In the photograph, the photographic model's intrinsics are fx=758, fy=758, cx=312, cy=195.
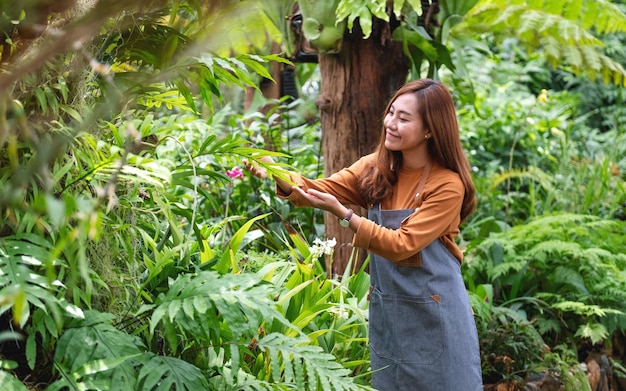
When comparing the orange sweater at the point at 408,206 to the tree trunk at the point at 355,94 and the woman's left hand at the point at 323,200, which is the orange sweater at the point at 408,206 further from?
the tree trunk at the point at 355,94

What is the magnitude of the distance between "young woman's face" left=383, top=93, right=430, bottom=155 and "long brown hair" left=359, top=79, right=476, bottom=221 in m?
0.02

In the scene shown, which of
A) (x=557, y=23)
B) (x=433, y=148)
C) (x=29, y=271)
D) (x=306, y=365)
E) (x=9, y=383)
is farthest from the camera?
(x=557, y=23)

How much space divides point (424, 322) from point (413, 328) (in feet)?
0.15

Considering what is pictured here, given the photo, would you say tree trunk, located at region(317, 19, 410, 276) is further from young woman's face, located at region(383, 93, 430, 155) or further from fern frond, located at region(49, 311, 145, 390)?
fern frond, located at region(49, 311, 145, 390)

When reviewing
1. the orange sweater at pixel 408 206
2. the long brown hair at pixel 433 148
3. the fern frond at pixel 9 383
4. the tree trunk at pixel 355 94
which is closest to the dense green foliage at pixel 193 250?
the fern frond at pixel 9 383

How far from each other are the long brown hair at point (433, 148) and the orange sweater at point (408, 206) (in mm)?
40

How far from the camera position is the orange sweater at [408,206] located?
8.55 ft

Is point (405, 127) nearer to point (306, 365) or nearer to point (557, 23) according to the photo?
point (306, 365)

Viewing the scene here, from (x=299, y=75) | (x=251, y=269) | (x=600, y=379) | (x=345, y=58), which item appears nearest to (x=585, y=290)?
(x=600, y=379)

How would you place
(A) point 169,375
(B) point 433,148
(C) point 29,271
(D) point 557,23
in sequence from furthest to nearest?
(D) point 557,23, (B) point 433,148, (A) point 169,375, (C) point 29,271

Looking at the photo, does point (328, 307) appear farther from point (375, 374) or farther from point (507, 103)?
point (507, 103)

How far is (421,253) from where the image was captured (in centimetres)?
275

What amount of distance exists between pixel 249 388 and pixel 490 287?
2.51 metres

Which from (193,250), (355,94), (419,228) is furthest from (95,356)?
(355,94)
